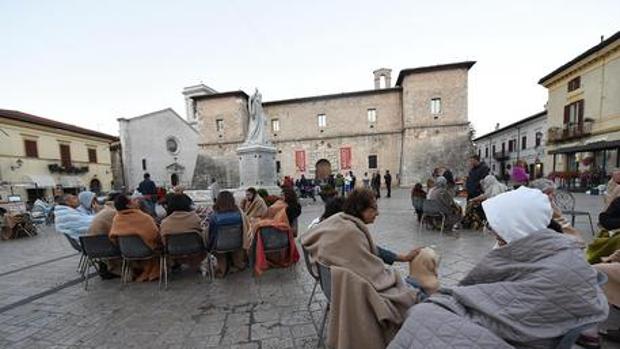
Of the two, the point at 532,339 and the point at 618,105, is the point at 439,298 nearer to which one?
the point at 532,339

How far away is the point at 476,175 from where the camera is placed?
5828 millimetres

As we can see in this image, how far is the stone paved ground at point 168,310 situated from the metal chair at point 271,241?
0.33 m

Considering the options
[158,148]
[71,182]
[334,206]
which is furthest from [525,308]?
[158,148]

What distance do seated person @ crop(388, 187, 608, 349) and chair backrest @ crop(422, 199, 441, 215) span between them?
4.55 metres

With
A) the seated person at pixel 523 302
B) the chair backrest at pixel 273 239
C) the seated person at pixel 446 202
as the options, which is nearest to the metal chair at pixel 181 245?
the chair backrest at pixel 273 239

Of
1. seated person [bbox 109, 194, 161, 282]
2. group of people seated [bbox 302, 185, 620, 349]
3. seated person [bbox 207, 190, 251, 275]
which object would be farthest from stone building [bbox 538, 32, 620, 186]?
seated person [bbox 109, 194, 161, 282]

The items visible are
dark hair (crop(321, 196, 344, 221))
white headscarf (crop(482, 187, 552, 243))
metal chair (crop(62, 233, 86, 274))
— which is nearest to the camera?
white headscarf (crop(482, 187, 552, 243))

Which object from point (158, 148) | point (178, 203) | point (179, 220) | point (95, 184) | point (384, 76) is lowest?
point (95, 184)

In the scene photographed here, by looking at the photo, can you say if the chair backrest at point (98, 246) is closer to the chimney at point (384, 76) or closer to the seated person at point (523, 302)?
the seated person at point (523, 302)

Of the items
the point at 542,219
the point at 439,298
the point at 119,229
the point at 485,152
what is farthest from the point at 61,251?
the point at 485,152

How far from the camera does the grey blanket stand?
1099 millimetres

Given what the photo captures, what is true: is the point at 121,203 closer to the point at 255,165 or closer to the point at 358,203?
the point at 358,203

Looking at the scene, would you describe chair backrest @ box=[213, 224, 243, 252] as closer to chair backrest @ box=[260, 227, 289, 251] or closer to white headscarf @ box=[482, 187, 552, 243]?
chair backrest @ box=[260, 227, 289, 251]

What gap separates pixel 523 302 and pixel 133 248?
4048 mm
